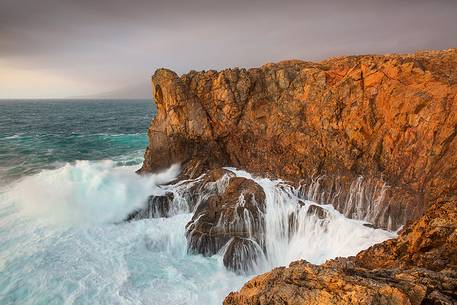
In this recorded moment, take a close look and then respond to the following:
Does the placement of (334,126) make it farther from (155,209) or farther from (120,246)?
(120,246)

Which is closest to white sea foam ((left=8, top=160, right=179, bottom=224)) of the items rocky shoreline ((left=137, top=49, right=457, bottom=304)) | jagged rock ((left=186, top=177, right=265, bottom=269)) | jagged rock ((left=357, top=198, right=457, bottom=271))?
rocky shoreline ((left=137, top=49, right=457, bottom=304))

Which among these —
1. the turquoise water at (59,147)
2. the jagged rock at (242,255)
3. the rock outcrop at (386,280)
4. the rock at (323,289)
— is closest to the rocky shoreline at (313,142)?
the jagged rock at (242,255)

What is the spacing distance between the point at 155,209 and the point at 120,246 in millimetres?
3754

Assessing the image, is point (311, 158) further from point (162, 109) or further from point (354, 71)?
point (162, 109)

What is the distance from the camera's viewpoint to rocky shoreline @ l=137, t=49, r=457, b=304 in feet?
59.2

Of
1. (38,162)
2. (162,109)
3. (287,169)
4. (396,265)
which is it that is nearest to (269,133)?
(287,169)

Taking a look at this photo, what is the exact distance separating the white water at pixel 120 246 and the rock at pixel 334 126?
6.73ft

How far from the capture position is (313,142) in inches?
902

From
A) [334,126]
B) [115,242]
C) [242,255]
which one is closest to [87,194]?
[115,242]

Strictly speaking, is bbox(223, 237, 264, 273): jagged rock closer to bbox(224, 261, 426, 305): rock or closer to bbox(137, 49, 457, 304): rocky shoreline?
bbox(137, 49, 457, 304): rocky shoreline

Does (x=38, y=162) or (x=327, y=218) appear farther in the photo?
(x=38, y=162)

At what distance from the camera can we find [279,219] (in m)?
20.0

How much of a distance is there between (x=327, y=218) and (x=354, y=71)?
10430 mm

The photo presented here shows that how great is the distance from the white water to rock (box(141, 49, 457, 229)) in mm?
2052
